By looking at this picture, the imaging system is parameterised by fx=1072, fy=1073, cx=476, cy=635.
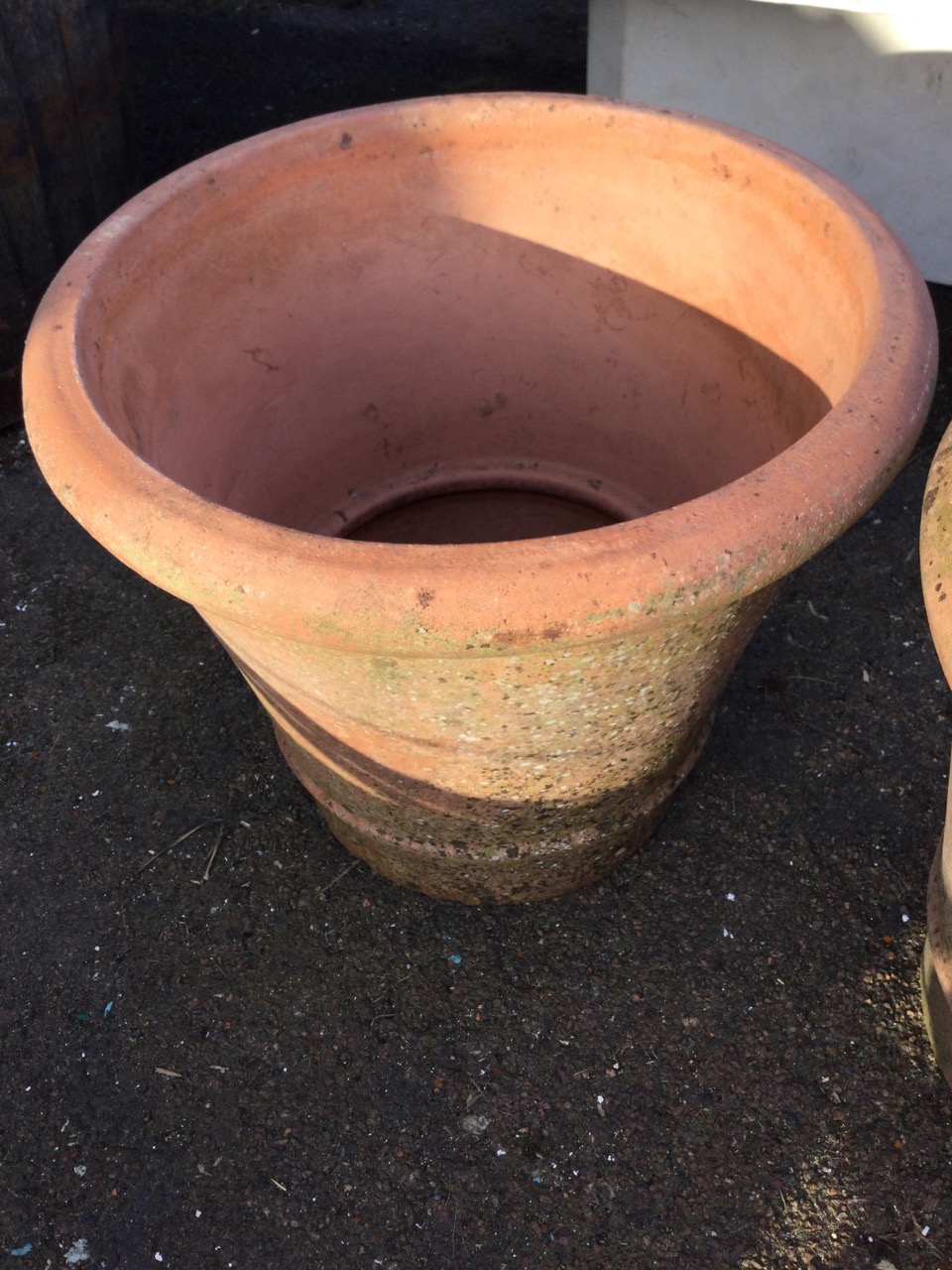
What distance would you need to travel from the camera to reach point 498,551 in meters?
1.04

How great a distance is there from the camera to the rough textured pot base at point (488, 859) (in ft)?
5.33

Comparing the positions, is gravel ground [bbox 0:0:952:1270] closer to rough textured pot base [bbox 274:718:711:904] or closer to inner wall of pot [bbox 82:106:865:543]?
rough textured pot base [bbox 274:718:711:904]

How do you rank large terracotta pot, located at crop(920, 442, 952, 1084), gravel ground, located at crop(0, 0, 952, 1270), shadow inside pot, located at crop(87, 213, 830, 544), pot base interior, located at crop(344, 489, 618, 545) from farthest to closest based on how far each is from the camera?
pot base interior, located at crop(344, 489, 618, 545), shadow inside pot, located at crop(87, 213, 830, 544), gravel ground, located at crop(0, 0, 952, 1270), large terracotta pot, located at crop(920, 442, 952, 1084)

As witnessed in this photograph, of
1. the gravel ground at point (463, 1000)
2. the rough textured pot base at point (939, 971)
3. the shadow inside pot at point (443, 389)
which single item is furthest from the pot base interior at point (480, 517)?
the rough textured pot base at point (939, 971)

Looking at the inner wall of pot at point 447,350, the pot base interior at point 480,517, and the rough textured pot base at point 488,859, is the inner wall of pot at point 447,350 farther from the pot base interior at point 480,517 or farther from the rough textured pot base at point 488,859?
the rough textured pot base at point 488,859

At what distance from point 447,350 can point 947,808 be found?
1.13 m

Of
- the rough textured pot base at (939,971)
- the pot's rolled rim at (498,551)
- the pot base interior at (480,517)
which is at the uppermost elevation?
the pot's rolled rim at (498,551)

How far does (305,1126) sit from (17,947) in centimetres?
58

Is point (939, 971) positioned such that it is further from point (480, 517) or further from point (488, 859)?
point (480, 517)

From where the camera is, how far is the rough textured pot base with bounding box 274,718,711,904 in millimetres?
1625

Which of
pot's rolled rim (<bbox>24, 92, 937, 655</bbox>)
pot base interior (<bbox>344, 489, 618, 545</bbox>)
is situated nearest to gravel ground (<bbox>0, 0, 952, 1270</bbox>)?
pot base interior (<bbox>344, 489, 618, 545</bbox>)

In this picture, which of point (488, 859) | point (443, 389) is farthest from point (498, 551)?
point (443, 389)

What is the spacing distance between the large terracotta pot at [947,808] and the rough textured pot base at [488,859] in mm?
420

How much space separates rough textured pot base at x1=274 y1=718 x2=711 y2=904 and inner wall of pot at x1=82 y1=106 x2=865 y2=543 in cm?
49
